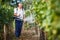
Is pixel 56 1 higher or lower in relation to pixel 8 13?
higher

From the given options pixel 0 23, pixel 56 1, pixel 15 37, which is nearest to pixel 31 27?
pixel 15 37

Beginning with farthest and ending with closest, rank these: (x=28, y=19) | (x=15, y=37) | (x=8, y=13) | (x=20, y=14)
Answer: (x=28, y=19) < (x=15, y=37) < (x=20, y=14) < (x=8, y=13)

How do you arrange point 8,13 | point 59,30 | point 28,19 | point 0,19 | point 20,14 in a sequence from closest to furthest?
point 59,30 → point 0,19 → point 8,13 → point 20,14 → point 28,19

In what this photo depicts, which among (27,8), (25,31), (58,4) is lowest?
(25,31)

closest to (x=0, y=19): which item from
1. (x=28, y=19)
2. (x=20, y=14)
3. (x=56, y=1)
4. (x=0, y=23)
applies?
(x=0, y=23)

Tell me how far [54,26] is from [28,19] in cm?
1076

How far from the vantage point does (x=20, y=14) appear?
880 centimetres

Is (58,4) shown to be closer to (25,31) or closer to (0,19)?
(0,19)

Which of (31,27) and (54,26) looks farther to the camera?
(31,27)

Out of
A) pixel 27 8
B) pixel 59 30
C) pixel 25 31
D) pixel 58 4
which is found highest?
pixel 58 4

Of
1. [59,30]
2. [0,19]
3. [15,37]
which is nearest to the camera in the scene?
[59,30]

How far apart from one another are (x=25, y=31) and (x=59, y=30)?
36.2 feet

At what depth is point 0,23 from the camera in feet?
23.6

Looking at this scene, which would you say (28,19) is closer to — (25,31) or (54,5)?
(25,31)
